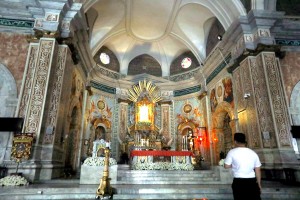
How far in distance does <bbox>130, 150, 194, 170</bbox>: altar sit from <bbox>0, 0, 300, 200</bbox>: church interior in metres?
0.04

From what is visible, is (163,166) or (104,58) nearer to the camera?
(163,166)

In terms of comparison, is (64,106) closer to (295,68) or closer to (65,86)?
(65,86)

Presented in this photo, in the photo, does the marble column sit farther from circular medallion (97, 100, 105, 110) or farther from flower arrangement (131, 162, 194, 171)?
circular medallion (97, 100, 105, 110)

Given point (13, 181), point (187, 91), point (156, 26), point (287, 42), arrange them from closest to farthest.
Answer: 1. point (13, 181)
2. point (287, 42)
3. point (156, 26)
4. point (187, 91)

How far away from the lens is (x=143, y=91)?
50.7 ft

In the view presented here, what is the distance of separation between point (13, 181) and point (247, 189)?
5.90 meters

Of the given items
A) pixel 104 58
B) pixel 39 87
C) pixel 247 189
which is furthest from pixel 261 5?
pixel 104 58

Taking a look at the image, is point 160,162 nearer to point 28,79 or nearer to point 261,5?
point 28,79

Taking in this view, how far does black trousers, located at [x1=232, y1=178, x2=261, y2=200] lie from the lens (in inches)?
111

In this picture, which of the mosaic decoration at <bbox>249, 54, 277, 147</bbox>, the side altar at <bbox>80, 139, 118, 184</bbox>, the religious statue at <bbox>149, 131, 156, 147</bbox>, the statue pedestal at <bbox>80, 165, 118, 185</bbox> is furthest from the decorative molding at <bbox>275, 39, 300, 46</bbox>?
the statue pedestal at <bbox>80, 165, 118, 185</bbox>

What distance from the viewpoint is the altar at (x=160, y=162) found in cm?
882

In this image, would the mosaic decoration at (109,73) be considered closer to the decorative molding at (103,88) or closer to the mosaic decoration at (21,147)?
the decorative molding at (103,88)

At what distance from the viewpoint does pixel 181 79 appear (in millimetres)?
16375

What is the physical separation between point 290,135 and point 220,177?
3.37m
